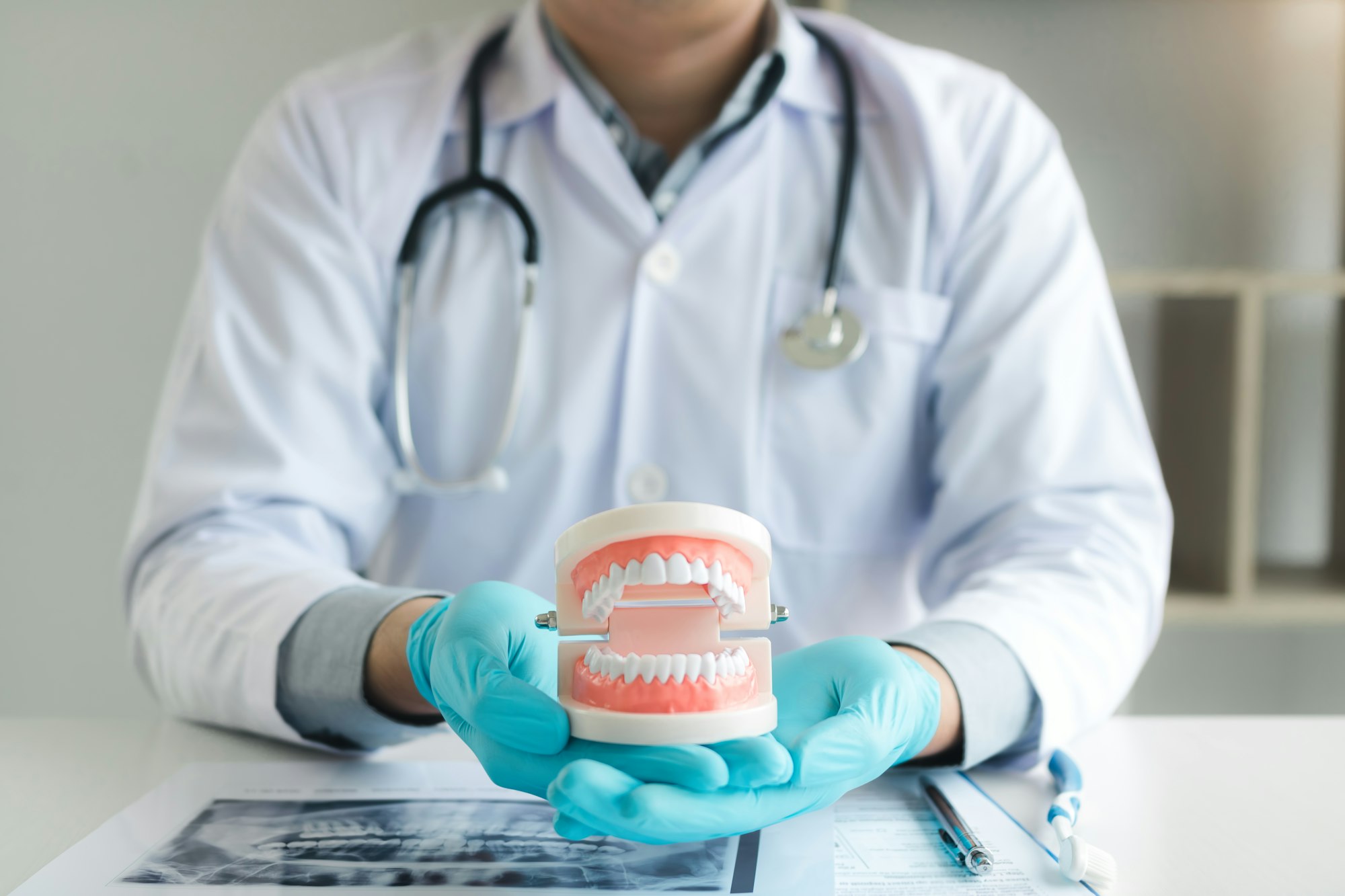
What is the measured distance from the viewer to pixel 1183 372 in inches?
67.8

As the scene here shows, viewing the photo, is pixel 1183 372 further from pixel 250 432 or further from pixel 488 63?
pixel 250 432

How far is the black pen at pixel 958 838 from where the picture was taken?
0.54 m

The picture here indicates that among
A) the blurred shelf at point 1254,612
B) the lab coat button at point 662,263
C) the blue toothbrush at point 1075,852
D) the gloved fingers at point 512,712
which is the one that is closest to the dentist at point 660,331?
the lab coat button at point 662,263

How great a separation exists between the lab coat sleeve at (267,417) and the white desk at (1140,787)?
0.28ft

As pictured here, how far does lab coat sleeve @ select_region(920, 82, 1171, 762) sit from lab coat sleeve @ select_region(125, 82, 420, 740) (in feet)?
1.78

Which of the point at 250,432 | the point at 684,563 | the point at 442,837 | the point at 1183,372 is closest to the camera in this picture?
the point at 684,563

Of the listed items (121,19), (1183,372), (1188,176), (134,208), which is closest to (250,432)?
(134,208)

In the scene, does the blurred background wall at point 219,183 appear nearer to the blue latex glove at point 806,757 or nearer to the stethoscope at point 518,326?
the stethoscope at point 518,326

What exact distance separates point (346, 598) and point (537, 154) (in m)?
0.52

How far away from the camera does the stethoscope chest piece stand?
99 centimetres

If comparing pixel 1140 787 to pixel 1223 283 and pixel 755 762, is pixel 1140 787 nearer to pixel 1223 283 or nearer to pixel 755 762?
pixel 755 762

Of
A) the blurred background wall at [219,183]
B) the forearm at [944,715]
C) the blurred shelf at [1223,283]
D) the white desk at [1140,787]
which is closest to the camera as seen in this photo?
the white desk at [1140,787]

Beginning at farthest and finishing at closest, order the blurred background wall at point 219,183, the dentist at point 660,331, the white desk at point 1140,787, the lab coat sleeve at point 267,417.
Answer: the blurred background wall at point 219,183 < the dentist at point 660,331 < the lab coat sleeve at point 267,417 < the white desk at point 1140,787

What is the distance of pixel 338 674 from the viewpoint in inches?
28.4
